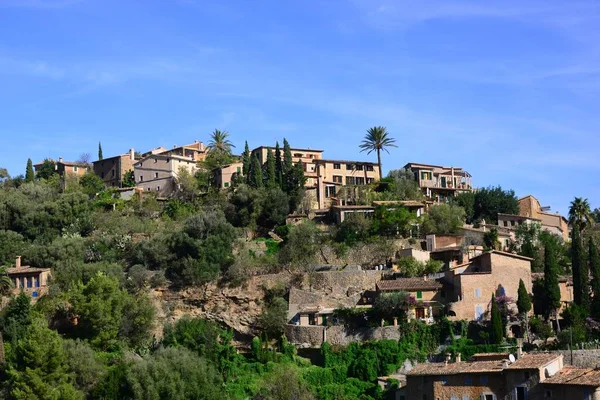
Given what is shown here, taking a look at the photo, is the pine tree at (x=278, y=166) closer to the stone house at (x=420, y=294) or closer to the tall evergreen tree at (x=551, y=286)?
the stone house at (x=420, y=294)

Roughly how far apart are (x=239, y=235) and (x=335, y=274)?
10.3 meters

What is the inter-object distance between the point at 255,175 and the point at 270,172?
1238 millimetres

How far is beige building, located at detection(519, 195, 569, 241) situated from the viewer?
86.8 metres

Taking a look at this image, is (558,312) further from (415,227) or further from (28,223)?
(28,223)

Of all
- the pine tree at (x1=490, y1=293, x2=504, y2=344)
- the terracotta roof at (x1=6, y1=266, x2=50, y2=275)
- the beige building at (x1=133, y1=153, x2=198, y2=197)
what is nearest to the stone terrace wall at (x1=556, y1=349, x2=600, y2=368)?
the pine tree at (x1=490, y1=293, x2=504, y2=344)

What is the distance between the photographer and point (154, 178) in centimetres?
→ 9244

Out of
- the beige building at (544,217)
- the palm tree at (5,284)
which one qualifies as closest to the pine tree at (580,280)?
the beige building at (544,217)

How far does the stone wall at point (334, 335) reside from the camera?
64188 mm

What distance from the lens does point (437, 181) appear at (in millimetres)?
92000

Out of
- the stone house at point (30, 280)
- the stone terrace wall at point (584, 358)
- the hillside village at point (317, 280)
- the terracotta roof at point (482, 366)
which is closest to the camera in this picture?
the terracotta roof at point (482, 366)

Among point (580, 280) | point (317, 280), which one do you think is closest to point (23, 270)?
point (317, 280)

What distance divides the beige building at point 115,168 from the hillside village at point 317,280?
20.7ft

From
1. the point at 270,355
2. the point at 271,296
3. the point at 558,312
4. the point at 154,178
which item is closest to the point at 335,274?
the point at 271,296

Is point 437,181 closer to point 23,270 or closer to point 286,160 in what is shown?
point 286,160
